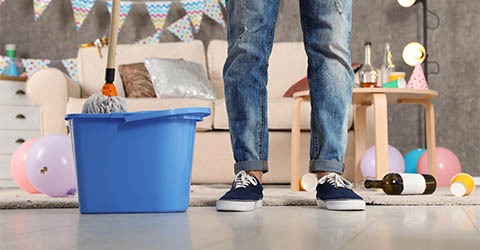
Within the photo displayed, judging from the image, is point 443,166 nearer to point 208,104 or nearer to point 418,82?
point 418,82

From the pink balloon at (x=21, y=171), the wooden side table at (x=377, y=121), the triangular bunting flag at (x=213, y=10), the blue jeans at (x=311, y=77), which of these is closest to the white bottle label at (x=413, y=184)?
the wooden side table at (x=377, y=121)

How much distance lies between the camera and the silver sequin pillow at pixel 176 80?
3.31 metres

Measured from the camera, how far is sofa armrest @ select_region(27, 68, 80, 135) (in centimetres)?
303

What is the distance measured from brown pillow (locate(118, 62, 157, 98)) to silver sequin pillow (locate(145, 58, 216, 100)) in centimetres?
3

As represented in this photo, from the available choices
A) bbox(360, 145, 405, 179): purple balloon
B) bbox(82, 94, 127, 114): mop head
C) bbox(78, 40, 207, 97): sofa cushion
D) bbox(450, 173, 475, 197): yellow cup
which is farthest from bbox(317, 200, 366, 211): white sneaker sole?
bbox(78, 40, 207, 97): sofa cushion

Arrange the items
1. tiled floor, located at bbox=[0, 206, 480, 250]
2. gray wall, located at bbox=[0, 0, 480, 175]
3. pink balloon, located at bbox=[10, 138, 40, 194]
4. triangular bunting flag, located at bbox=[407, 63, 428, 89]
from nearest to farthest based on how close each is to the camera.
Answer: tiled floor, located at bbox=[0, 206, 480, 250], pink balloon, located at bbox=[10, 138, 40, 194], triangular bunting flag, located at bbox=[407, 63, 428, 89], gray wall, located at bbox=[0, 0, 480, 175]

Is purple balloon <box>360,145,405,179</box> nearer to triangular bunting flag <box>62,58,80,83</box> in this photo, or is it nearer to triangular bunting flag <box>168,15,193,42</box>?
triangular bunting flag <box>168,15,193,42</box>

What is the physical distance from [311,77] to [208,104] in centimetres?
149

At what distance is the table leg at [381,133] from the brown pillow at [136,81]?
154 centimetres

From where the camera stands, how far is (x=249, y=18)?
1399mm

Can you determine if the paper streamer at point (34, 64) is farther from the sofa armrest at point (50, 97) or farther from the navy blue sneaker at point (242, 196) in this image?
the navy blue sneaker at point (242, 196)

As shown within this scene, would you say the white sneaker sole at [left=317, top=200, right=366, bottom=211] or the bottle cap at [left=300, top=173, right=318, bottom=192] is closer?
the white sneaker sole at [left=317, top=200, right=366, bottom=211]

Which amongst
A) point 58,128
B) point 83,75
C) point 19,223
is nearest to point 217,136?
point 58,128

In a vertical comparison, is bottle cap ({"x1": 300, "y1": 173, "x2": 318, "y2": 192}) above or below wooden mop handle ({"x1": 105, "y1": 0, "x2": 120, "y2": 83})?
below
